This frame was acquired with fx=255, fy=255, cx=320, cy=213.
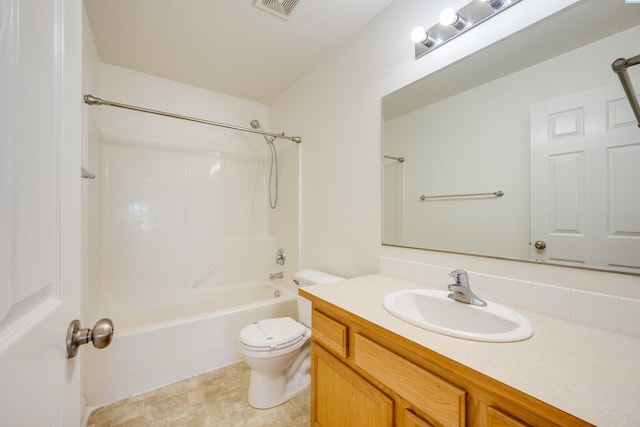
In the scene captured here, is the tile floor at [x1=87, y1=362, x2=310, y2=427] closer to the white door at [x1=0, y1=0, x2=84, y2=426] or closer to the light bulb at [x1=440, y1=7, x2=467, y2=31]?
the white door at [x1=0, y1=0, x2=84, y2=426]

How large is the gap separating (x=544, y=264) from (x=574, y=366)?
449 mm

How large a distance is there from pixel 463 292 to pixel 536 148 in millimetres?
624

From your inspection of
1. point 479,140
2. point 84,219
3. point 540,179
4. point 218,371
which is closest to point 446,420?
point 540,179

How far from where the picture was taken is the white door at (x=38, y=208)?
284 mm

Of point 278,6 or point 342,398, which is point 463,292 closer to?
point 342,398

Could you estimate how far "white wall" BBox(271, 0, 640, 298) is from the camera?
1019 millimetres

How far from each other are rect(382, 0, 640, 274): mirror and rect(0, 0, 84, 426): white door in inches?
52.1

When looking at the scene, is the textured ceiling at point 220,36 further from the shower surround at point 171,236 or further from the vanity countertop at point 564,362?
the vanity countertop at point 564,362

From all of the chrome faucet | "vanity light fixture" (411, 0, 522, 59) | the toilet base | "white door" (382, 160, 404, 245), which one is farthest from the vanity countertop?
"vanity light fixture" (411, 0, 522, 59)

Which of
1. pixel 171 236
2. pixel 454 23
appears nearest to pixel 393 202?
pixel 454 23

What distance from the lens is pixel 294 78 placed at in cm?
235

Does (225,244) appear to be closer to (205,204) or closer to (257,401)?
(205,204)

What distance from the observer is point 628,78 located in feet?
2.56

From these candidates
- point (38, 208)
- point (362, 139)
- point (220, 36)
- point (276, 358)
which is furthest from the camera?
point (220, 36)
